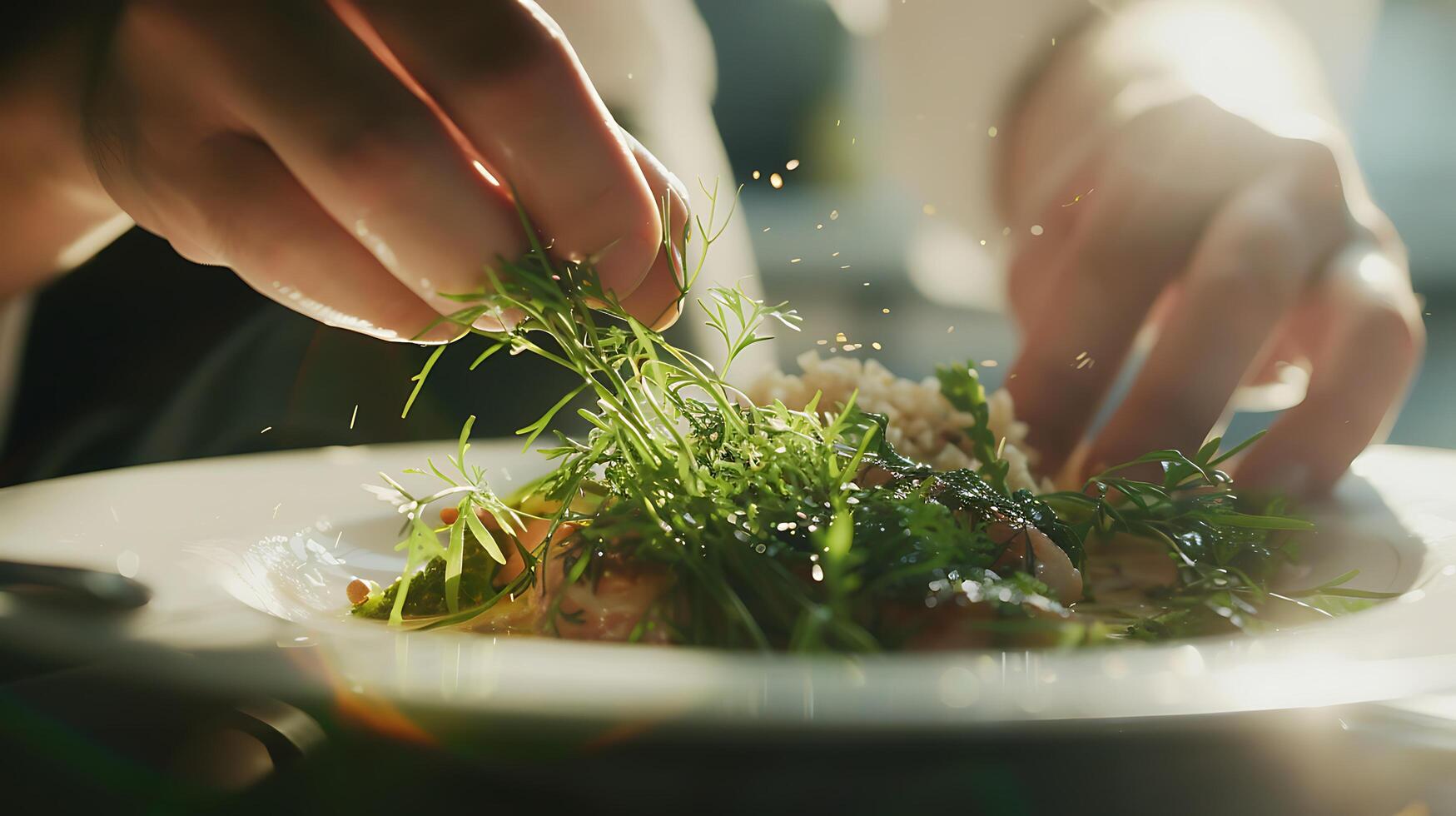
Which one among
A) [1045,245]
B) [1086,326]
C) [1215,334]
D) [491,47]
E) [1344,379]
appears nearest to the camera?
[491,47]

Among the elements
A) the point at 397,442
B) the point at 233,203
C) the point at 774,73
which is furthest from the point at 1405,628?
the point at 774,73

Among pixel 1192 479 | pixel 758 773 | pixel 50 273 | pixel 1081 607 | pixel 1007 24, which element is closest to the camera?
pixel 758 773

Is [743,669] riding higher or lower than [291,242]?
lower

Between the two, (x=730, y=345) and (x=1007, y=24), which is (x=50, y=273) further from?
(x=1007, y=24)

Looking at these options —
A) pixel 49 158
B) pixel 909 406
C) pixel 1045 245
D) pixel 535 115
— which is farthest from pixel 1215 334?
pixel 49 158

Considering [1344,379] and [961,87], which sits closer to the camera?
[1344,379]

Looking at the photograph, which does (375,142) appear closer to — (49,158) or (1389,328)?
(49,158)

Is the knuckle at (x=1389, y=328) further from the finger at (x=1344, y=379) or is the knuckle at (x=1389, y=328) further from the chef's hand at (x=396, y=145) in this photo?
the chef's hand at (x=396, y=145)

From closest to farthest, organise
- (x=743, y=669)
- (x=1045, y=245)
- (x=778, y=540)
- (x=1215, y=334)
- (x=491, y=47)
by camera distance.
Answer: (x=743, y=669), (x=778, y=540), (x=491, y=47), (x=1215, y=334), (x=1045, y=245)
